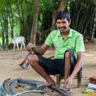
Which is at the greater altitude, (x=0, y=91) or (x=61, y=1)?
(x=61, y=1)

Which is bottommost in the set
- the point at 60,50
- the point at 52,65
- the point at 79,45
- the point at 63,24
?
the point at 52,65

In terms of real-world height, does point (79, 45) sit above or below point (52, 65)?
above

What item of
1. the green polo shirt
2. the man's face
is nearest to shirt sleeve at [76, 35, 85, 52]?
the green polo shirt

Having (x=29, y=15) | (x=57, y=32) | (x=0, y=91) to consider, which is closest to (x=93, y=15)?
(x=29, y=15)

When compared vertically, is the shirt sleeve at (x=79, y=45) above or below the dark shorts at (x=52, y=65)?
above

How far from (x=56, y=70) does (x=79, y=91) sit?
0.54m

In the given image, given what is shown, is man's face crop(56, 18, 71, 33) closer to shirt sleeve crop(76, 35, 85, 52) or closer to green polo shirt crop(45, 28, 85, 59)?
green polo shirt crop(45, 28, 85, 59)

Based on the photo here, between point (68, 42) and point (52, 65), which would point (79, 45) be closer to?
point (68, 42)

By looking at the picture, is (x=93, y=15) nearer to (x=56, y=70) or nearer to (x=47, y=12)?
(x=47, y=12)

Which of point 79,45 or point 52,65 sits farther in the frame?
point 52,65

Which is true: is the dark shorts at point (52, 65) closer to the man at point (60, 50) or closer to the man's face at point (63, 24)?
the man at point (60, 50)

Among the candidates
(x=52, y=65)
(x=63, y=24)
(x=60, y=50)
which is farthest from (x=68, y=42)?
(x=52, y=65)

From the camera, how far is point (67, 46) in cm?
256

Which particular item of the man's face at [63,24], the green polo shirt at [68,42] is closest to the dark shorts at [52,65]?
the green polo shirt at [68,42]
